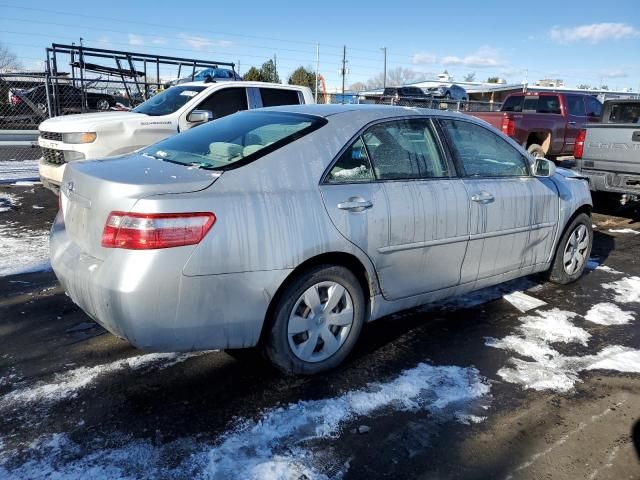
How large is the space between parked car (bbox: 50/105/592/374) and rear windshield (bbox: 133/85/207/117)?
428 cm

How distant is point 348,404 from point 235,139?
1.76 m

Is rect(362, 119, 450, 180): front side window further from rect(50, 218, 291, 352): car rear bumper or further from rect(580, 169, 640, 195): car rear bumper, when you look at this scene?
rect(580, 169, 640, 195): car rear bumper

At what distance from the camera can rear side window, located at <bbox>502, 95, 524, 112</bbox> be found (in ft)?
43.8

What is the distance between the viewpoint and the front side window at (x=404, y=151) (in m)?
3.40

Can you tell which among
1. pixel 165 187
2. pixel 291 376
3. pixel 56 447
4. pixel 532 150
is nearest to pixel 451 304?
pixel 291 376

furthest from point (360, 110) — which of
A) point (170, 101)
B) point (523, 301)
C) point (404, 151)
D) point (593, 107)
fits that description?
point (593, 107)

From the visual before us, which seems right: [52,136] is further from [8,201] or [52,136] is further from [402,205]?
[402,205]

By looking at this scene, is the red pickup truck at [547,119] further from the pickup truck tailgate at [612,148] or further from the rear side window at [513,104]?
the pickup truck tailgate at [612,148]

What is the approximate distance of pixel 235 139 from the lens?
11.2ft

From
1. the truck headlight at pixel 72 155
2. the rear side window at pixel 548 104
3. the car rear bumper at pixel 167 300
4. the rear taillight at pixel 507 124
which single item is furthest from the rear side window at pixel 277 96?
the rear side window at pixel 548 104

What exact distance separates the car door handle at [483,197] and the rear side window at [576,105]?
1030 cm

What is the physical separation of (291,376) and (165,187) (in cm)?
136

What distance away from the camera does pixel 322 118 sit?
3379 millimetres

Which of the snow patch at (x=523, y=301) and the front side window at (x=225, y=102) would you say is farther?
the front side window at (x=225, y=102)
